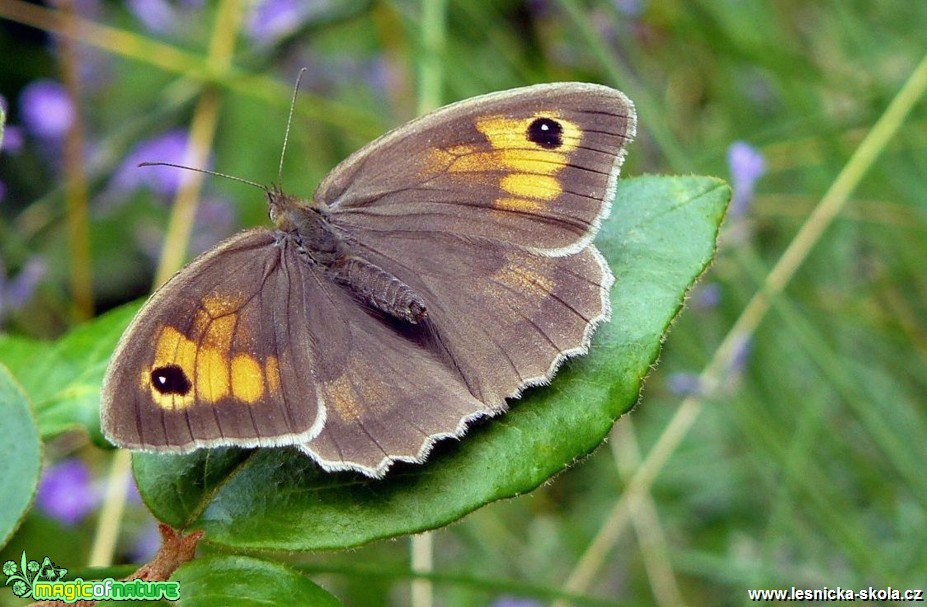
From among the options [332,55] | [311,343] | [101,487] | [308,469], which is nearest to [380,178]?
[311,343]

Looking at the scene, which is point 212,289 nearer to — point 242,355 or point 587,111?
point 242,355

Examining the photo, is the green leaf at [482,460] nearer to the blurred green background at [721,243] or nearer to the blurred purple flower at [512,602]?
the blurred green background at [721,243]

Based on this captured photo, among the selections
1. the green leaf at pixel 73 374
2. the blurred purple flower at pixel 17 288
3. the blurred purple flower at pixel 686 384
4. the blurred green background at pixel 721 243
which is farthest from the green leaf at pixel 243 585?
the blurred purple flower at pixel 17 288

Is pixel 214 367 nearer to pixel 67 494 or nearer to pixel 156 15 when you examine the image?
pixel 67 494

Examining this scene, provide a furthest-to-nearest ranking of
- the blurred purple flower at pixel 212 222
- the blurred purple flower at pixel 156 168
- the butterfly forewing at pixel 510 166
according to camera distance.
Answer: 1. the blurred purple flower at pixel 212 222
2. the blurred purple flower at pixel 156 168
3. the butterfly forewing at pixel 510 166

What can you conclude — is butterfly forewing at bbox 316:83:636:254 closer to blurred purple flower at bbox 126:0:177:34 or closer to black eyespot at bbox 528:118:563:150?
black eyespot at bbox 528:118:563:150

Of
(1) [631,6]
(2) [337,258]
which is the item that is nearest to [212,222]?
(1) [631,6]
